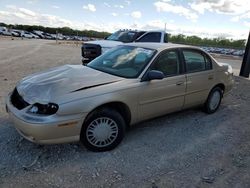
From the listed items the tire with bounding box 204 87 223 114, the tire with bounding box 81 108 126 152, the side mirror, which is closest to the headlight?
the tire with bounding box 81 108 126 152

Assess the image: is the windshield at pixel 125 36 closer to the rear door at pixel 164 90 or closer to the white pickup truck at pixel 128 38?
the white pickup truck at pixel 128 38

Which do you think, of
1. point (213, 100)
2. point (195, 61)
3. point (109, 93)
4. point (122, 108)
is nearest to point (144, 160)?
point (122, 108)

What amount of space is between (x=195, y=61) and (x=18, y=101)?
335cm

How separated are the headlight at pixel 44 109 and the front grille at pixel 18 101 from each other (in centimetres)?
18

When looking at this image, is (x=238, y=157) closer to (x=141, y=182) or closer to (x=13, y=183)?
(x=141, y=182)

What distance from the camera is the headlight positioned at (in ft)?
11.1

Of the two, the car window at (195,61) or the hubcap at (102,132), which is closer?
the hubcap at (102,132)

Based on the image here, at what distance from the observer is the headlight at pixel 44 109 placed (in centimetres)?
338

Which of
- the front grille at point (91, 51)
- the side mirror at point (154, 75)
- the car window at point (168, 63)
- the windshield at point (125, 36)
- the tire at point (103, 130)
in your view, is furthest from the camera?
the windshield at point (125, 36)

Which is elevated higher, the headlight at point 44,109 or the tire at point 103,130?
the headlight at point 44,109

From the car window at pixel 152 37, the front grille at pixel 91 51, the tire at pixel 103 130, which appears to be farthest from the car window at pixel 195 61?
the car window at pixel 152 37

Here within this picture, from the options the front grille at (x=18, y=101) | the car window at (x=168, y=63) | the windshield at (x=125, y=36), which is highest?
the windshield at (x=125, y=36)

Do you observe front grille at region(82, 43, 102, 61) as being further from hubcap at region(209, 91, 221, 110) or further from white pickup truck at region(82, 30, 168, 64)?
hubcap at region(209, 91, 221, 110)

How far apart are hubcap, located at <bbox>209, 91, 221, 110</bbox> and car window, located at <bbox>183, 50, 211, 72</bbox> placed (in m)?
0.68
